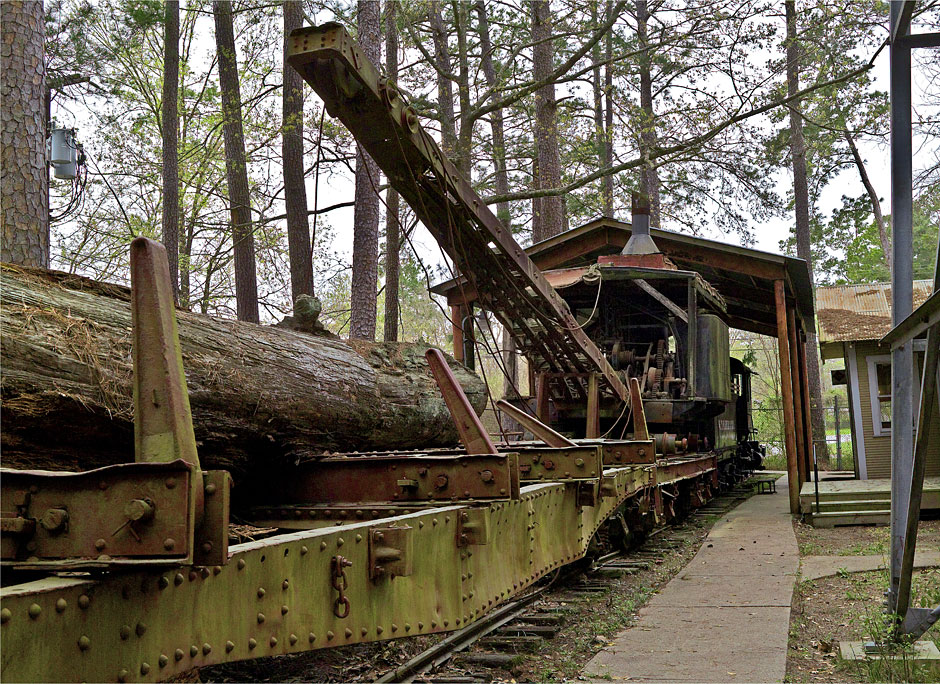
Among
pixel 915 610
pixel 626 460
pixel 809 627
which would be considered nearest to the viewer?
pixel 915 610

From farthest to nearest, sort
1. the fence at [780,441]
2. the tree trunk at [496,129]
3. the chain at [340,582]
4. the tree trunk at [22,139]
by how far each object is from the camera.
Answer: the fence at [780,441] → the tree trunk at [496,129] → the tree trunk at [22,139] → the chain at [340,582]

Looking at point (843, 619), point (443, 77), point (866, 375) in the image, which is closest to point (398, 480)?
point (843, 619)

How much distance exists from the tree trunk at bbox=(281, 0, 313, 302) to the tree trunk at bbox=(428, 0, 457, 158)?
2766mm

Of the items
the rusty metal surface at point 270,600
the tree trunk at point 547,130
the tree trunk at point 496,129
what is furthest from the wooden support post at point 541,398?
the tree trunk at point 496,129

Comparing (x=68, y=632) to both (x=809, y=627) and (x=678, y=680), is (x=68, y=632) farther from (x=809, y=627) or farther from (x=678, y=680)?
(x=809, y=627)

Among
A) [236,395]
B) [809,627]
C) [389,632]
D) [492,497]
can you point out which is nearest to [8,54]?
[236,395]

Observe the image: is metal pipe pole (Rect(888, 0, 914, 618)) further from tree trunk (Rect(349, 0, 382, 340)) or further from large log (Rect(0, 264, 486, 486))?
tree trunk (Rect(349, 0, 382, 340))

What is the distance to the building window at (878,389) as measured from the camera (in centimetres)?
1482

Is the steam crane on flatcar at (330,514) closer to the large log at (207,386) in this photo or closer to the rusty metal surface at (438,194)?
A: the rusty metal surface at (438,194)

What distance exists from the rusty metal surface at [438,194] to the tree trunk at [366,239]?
3.25m

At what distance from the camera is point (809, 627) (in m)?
6.12

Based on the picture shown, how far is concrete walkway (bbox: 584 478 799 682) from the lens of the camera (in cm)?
486

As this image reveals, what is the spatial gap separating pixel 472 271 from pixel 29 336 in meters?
→ 4.98

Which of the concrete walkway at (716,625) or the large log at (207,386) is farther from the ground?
the large log at (207,386)
